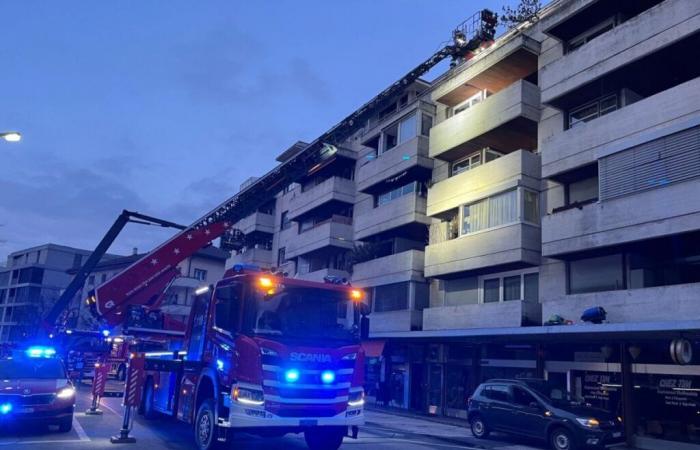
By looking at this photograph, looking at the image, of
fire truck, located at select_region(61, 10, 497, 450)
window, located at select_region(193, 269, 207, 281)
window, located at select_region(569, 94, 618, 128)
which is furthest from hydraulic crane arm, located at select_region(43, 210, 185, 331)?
window, located at select_region(193, 269, 207, 281)

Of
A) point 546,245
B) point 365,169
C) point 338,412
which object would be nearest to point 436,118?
point 365,169

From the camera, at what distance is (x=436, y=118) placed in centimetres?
2933

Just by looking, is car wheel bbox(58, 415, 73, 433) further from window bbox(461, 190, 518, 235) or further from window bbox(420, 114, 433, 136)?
window bbox(420, 114, 433, 136)

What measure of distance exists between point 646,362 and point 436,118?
15.9 meters

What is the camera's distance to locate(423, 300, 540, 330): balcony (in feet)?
67.4

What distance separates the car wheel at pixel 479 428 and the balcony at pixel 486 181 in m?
8.71

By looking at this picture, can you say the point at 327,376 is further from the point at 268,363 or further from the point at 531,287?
the point at 531,287

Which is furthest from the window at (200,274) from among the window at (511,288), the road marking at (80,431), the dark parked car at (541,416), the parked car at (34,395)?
the parked car at (34,395)

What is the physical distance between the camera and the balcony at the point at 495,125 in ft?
74.4

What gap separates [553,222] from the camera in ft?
65.1

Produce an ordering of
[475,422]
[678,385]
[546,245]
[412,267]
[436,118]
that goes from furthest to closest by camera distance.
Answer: [436,118], [412,267], [546,245], [475,422], [678,385]

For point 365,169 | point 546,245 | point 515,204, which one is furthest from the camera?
point 365,169

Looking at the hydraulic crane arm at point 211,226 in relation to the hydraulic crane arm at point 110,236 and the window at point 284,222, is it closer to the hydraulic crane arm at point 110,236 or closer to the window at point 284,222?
the hydraulic crane arm at point 110,236

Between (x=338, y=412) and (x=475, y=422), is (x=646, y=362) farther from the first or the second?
(x=338, y=412)
